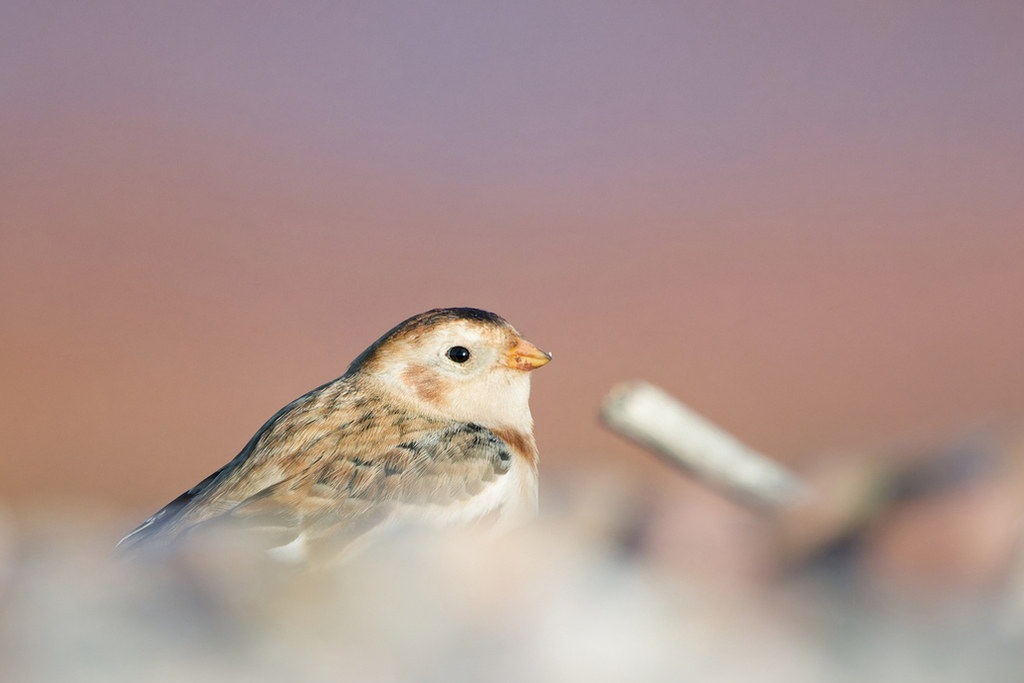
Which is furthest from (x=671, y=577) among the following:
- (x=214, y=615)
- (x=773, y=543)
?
(x=214, y=615)

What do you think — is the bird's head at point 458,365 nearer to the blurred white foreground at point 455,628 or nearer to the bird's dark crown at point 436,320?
the bird's dark crown at point 436,320

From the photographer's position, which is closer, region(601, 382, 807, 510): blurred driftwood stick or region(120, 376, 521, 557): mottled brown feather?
Answer: region(601, 382, 807, 510): blurred driftwood stick

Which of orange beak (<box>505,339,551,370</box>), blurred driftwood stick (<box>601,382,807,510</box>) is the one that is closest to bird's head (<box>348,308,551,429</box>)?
orange beak (<box>505,339,551,370</box>)

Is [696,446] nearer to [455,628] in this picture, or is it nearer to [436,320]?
[455,628]

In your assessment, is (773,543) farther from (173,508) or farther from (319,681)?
(173,508)

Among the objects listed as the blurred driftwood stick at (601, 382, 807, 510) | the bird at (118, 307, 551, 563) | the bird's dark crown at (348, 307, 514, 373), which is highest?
→ the bird's dark crown at (348, 307, 514, 373)

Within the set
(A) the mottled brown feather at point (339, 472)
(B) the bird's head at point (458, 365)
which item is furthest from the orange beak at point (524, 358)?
(A) the mottled brown feather at point (339, 472)

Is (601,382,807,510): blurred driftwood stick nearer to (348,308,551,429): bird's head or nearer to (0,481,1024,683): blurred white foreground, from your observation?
(0,481,1024,683): blurred white foreground
